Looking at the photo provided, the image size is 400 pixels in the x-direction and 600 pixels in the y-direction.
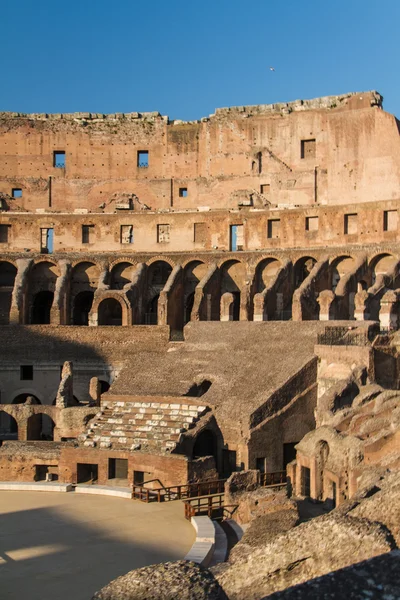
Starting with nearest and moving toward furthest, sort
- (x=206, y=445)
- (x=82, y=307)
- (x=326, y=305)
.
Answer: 1. (x=206, y=445)
2. (x=326, y=305)
3. (x=82, y=307)

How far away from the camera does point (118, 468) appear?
22250 millimetres

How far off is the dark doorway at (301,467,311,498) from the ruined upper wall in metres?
18.7

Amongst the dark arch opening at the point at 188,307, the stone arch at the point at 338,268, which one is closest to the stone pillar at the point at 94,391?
the dark arch opening at the point at 188,307

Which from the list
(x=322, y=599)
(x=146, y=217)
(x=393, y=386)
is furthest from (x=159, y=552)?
(x=146, y=217)

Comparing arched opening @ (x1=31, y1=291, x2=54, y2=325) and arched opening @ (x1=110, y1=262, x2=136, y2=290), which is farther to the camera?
arched opening @ (x1=31, y1=291, x2=54, y2=325)

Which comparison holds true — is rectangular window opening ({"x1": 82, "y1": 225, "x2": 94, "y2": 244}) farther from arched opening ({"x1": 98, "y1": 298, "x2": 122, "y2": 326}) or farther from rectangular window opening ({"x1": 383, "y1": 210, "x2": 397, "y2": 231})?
rectangular window opening ({"x1": 383, "y1": 210, "x2": 397, "y2": 231})

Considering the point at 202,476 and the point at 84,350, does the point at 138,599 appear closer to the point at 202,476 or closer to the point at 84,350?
the point at 202,476

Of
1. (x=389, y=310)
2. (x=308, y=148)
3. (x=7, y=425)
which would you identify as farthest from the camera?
(x=308, y=148)

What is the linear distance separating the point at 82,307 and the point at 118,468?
51.5ft

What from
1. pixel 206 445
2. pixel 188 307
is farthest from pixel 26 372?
pixel 206 445

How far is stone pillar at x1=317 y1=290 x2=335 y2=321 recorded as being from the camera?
28.6m

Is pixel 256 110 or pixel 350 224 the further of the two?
pixel 256 110

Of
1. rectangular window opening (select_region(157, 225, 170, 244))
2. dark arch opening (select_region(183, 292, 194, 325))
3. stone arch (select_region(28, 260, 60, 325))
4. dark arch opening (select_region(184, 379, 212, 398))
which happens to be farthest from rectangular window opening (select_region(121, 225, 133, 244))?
dark arch opening (select_region(184, 379, 212, 398))

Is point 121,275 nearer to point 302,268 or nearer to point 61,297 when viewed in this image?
point 61,297
